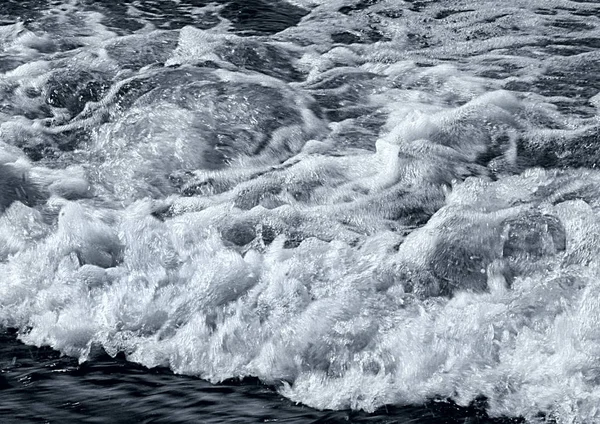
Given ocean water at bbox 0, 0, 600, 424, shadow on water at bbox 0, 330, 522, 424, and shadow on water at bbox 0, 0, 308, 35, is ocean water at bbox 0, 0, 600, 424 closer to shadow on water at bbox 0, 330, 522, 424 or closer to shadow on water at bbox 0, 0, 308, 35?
shadow on water at bbox 0, 330, 522, 424

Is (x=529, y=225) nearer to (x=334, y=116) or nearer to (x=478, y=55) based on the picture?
(x=334, y=116)

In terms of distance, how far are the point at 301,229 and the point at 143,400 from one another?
122cm

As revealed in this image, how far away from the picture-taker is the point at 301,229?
4.21m

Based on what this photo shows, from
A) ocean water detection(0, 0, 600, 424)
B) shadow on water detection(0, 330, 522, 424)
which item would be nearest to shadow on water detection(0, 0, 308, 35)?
ocean water detection(0, 0, 600, 424)

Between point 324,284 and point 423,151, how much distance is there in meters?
1.36

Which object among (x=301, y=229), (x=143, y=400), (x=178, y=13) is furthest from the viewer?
(x=178, y=13)

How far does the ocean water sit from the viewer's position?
3242 millimetres

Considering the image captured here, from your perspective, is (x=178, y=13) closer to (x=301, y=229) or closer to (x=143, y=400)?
(x=301, y=229)

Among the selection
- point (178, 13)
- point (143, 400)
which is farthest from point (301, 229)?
point (178, 13)

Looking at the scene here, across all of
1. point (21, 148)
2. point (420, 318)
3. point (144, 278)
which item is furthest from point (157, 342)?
point (21, 148)

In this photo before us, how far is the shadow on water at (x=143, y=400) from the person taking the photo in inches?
122

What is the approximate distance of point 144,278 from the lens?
392cm

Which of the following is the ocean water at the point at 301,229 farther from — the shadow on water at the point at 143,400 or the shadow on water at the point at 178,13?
the shadow on water at the point at 178,13

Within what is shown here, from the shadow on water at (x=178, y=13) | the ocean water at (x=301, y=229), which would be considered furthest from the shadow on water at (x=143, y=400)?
the shadow on water at (x=178, y=13)
